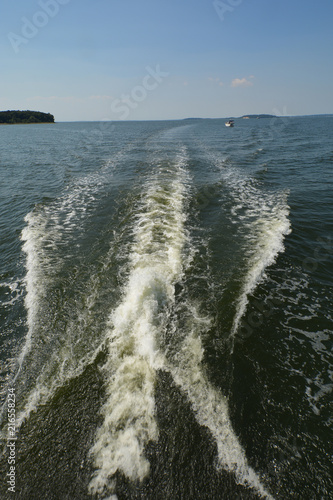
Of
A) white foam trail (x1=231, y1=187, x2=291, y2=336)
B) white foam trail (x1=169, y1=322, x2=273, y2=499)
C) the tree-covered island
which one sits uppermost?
the tree-covered island

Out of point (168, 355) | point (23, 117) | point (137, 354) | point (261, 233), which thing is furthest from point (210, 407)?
point (23, 117)

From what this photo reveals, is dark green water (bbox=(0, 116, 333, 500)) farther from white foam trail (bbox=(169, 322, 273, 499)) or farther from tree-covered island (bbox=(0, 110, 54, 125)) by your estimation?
tree-covered island (bbox=(0, 110, 54, 125))

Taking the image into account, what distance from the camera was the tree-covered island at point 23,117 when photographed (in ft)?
500

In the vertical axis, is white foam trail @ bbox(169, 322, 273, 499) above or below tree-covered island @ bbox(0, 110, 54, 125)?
below

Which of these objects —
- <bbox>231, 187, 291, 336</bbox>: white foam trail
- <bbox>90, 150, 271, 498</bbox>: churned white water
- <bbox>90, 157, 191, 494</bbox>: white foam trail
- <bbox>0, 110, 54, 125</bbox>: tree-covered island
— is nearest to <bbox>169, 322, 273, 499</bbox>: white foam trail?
<bbox>90, 150, 271, 498</bbox>: churned white water

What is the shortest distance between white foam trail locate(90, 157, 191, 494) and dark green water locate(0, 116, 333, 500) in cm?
3

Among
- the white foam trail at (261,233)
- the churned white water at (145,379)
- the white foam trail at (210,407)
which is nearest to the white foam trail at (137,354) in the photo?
the churned white water at (145,379)

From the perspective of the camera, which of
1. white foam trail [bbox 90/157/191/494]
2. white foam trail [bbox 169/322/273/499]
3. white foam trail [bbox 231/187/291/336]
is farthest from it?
white foam trail [bbox 231/187/291/336]

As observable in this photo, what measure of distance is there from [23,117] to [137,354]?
205m

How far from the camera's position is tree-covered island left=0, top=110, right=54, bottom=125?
152375 mm

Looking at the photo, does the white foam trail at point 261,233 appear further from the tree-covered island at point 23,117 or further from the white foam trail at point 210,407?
the tree-covered island at point 23,117

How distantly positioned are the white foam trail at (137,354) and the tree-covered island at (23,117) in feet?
630

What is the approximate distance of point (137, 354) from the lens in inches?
246

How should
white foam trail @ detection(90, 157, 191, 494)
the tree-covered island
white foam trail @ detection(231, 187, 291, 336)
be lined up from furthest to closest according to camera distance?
the tree-covered island
white foam trail @ detection(231, 187, 291, 336)
white foam trail @ detection(90, 157, 191, 494)
